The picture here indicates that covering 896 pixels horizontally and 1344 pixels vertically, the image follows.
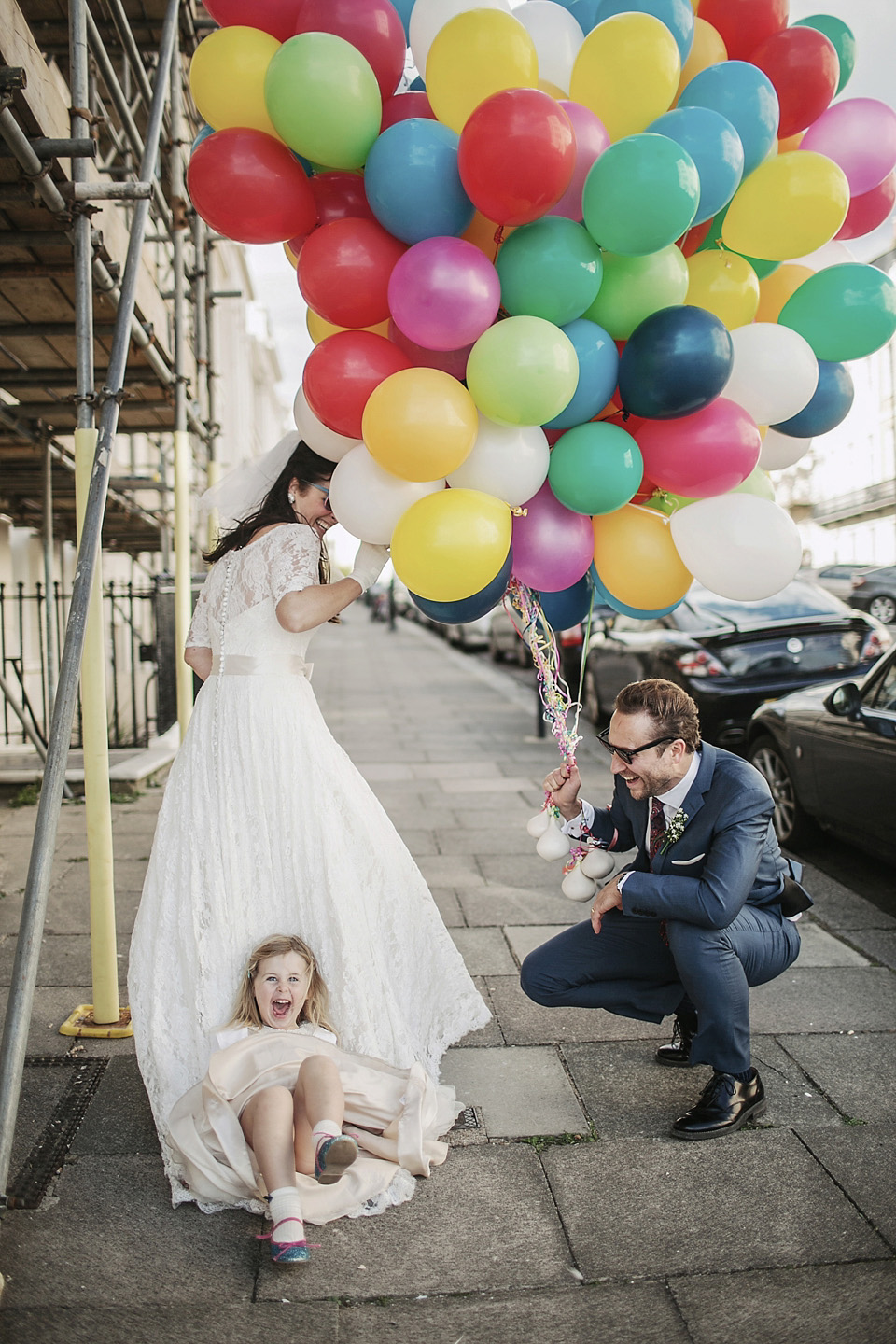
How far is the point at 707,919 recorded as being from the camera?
9.27ft

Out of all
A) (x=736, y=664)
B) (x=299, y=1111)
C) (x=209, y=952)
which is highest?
(x=736, y=664)

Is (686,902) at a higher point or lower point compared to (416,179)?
lower

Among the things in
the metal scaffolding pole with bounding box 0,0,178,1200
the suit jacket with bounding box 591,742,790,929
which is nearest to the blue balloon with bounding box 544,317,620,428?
the suit jacket with bounding box 591,742,790,929

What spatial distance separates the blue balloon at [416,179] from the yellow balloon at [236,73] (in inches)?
14.2

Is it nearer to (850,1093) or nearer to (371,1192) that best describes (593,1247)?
(371,1192)

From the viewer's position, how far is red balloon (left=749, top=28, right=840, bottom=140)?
2654 mm

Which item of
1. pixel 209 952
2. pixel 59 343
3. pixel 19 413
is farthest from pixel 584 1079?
pixel 19 413

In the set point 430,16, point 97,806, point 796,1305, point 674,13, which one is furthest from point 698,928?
point 430,16

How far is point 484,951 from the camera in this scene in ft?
14.7

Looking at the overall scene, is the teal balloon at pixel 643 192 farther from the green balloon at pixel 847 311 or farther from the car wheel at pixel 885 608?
the car wheel at pixel 885 608

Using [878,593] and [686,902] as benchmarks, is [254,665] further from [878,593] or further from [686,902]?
[878,593]

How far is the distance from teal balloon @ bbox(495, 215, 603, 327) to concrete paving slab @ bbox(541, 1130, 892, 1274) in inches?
90.9

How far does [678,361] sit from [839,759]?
351cm

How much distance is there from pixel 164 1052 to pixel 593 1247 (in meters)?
1.31
